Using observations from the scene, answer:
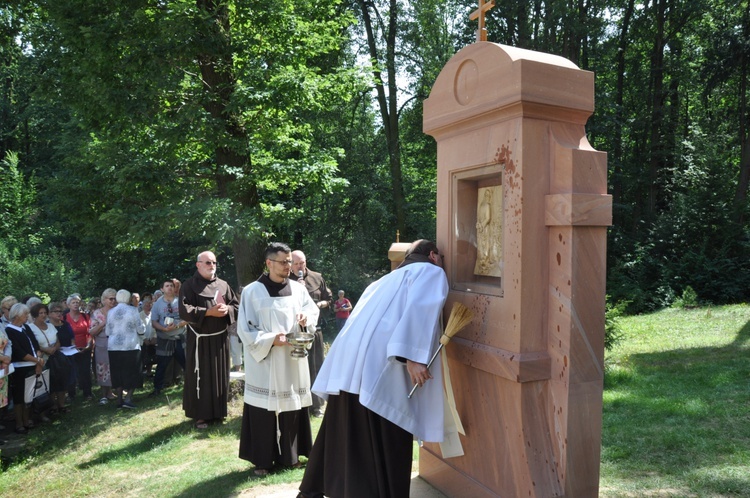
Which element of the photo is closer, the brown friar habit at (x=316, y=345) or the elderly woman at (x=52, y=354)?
the brown friar habit at (x=316, y=345)

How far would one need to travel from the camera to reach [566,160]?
3.59 m

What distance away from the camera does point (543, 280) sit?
3.69m

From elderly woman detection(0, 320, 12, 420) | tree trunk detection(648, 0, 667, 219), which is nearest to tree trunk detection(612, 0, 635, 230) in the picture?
tree trunk detection(648, 0, 667, 219)

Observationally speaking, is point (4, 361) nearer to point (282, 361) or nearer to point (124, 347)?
point (124, 347)

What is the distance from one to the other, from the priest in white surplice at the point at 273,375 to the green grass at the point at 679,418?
2.66 m

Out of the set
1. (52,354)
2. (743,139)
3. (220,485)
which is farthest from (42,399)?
(743,139)

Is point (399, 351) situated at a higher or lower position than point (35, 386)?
higher

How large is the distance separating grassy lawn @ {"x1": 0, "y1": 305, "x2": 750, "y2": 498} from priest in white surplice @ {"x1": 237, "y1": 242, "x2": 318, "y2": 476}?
0.24m

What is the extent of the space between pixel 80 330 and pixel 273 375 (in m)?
5.53

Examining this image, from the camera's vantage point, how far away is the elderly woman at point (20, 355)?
24.7ft

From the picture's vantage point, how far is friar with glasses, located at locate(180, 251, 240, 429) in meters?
7.29

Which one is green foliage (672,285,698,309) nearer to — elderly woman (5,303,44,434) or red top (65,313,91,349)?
red top (65,313,91,349)

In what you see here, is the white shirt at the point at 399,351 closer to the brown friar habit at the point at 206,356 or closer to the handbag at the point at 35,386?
the brown friar habit at the point at 206,356

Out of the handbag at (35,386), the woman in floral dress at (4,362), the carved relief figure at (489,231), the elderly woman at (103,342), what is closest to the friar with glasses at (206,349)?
the woman in floral dress at (4,362)
